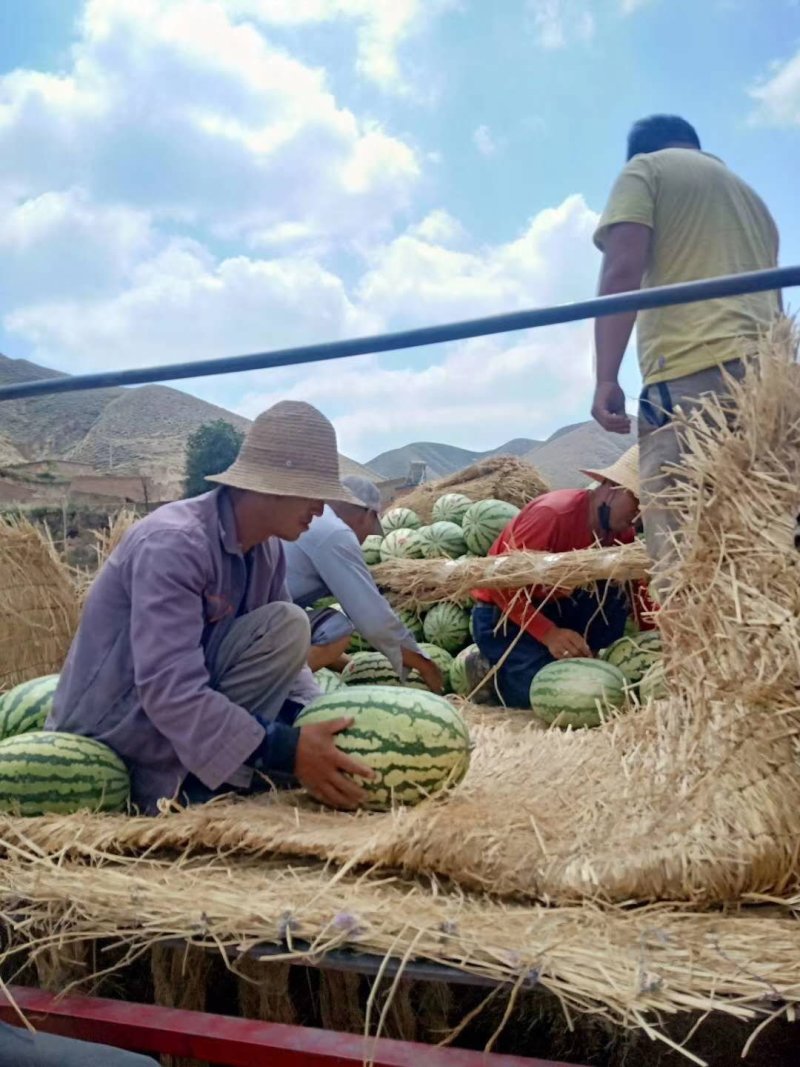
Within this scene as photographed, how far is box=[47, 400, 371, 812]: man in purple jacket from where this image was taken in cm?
252

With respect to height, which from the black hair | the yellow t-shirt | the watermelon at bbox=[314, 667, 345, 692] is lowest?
the watermelon at bbox=[314, 667, 345, 692]

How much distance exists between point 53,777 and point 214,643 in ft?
2.04

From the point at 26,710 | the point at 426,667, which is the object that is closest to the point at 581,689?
the point at 426,667

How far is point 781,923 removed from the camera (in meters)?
1.67

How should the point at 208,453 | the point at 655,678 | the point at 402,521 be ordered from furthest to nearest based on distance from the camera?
1. the point at 208,453
2. the point at 402,521
3. the point at 655,678

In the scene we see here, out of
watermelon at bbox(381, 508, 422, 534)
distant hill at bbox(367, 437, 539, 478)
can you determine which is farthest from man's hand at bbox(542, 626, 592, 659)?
distant hill at bbox(367, 437, 539, 478)

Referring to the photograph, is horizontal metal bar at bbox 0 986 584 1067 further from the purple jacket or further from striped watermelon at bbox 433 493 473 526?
striped watermelon at bbox 433 493 473 526

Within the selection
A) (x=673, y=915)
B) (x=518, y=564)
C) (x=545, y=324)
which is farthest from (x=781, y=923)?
(x=518, y=564)

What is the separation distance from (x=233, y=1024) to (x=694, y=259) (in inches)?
121

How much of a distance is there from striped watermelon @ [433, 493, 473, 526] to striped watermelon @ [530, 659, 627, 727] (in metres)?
→ 3.55

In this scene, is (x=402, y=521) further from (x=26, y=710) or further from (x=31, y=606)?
(x=26, y=710)

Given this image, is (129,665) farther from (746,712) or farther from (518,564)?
(518,564)

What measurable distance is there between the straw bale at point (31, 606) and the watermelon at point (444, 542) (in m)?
3.40

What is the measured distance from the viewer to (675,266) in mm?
3486
